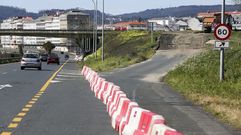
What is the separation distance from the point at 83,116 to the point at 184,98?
617 cm

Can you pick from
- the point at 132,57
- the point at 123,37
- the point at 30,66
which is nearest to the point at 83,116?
the point at 30,66

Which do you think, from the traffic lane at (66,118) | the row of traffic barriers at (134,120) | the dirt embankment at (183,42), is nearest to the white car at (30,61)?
the dirt embankment at (183,42)

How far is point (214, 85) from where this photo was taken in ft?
73.7

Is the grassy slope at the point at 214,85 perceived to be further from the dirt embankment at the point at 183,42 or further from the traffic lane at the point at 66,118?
the dirt embankment at the point at 183,42

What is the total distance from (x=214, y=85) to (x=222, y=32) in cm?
209

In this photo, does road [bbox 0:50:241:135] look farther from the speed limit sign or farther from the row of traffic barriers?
the speed limit sign

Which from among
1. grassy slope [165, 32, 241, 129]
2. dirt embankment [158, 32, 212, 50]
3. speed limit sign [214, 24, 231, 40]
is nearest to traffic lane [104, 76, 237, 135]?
grassy slope [165, 32, 241, 129]

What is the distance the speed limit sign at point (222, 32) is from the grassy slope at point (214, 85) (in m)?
1.81

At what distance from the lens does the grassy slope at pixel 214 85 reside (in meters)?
15.1

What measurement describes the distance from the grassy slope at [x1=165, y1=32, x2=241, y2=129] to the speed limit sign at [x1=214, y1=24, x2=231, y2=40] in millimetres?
1807

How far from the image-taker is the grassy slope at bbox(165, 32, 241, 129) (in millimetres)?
15121

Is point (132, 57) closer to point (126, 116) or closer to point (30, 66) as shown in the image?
point (30, 66)

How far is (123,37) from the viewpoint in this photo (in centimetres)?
9812

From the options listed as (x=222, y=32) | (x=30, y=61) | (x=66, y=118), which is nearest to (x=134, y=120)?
(x=66, y=118)
